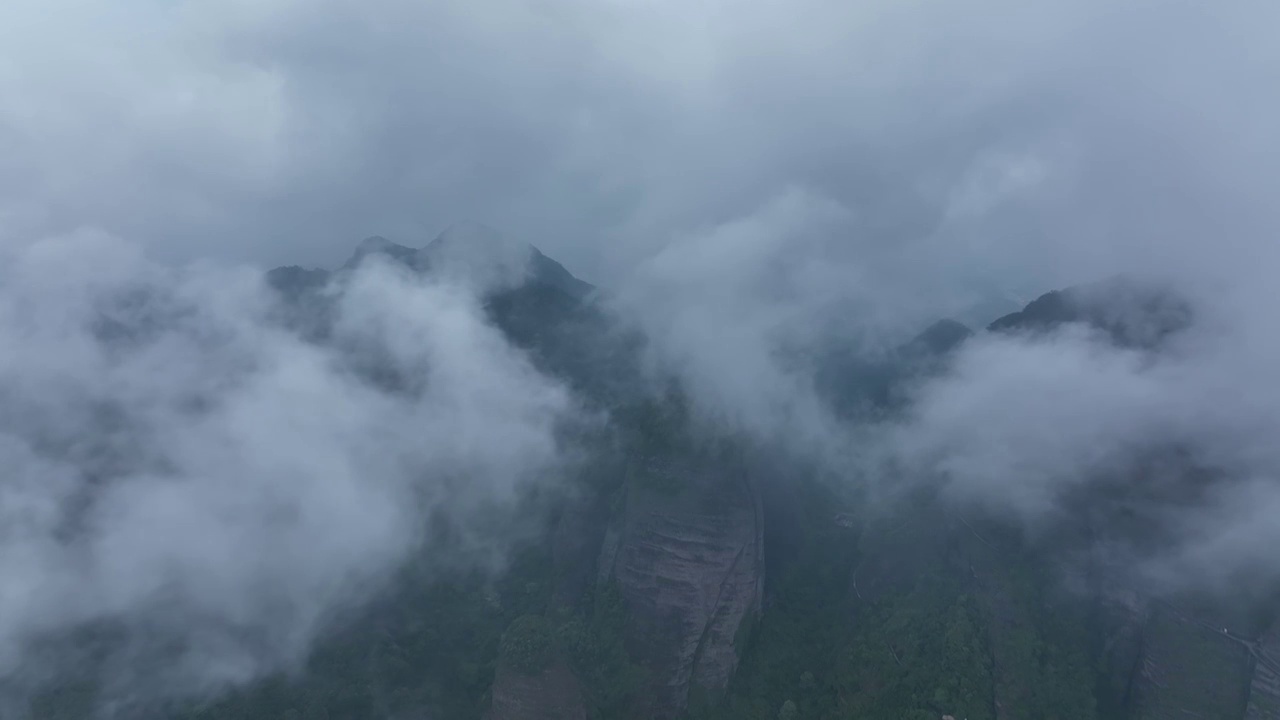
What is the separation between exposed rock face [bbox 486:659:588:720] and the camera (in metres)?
54.5

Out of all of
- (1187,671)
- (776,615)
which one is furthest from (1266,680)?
(776,615)

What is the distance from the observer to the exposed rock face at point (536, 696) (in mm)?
54531

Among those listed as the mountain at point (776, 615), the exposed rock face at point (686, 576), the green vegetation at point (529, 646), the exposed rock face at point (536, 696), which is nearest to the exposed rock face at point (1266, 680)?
the mountain at point (776, 615)

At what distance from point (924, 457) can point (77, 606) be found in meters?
63.9

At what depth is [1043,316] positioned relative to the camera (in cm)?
7069

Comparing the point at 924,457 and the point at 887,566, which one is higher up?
the point at 924,457

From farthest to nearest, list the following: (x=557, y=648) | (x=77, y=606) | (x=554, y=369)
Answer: (x=554, y=369), (x=557, y=648), (x=77, y=606)

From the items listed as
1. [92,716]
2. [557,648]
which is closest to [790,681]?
[557,648]

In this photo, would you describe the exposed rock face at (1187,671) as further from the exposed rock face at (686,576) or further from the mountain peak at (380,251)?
the mountain peak at (380,251)

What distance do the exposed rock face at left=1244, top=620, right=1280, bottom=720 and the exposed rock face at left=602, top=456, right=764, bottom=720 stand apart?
3121 centimetres

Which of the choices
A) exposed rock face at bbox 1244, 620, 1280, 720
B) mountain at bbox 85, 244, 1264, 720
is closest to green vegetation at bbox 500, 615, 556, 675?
mountain at bbox 85, 244, 1264, 720

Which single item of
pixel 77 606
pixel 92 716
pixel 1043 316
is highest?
pixel 1043 316

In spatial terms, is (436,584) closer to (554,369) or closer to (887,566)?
(554,369)

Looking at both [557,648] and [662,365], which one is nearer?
[557,648]
